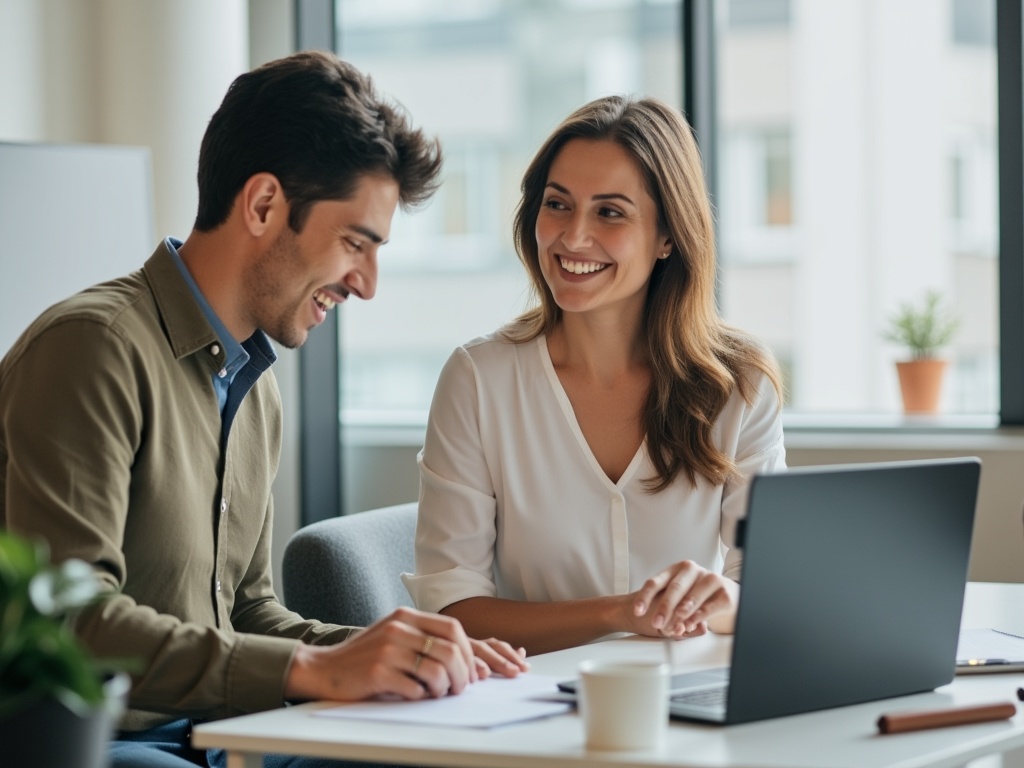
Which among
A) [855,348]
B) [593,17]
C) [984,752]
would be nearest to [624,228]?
[984,752]

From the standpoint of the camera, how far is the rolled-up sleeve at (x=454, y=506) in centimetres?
192

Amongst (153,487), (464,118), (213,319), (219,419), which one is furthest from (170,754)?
(464,118)

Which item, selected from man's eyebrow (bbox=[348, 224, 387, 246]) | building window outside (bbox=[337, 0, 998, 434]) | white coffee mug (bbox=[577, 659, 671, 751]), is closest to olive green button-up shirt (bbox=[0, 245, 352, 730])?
man's eyebrow (bbox=[348, 224, 387, 246])

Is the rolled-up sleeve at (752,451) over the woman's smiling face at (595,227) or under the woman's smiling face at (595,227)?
under

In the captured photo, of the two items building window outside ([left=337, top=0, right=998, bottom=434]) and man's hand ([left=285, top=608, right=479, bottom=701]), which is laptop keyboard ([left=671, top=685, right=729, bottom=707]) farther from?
building window outside ([left=337, top=0, right=998, bottom=434])

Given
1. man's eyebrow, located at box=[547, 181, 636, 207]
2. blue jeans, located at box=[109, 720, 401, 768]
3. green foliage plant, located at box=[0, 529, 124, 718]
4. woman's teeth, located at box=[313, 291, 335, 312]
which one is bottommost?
blue jeans, located at box=[109, 720, 401, 768]

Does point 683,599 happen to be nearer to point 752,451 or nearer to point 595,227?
point 752,451

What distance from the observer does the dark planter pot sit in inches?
31.8

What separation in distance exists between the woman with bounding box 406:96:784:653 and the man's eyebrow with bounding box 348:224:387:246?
1.24ft

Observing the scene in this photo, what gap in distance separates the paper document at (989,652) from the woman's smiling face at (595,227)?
2.50ft

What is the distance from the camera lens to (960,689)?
4.60ft

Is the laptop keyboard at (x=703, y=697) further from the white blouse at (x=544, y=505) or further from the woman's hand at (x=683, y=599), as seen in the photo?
the white blouse at (x=544, y=505)

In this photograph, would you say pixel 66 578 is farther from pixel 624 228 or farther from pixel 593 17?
pixel 593 17

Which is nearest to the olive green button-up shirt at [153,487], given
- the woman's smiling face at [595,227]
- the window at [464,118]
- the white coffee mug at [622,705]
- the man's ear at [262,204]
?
the man's ear at [262,204]
